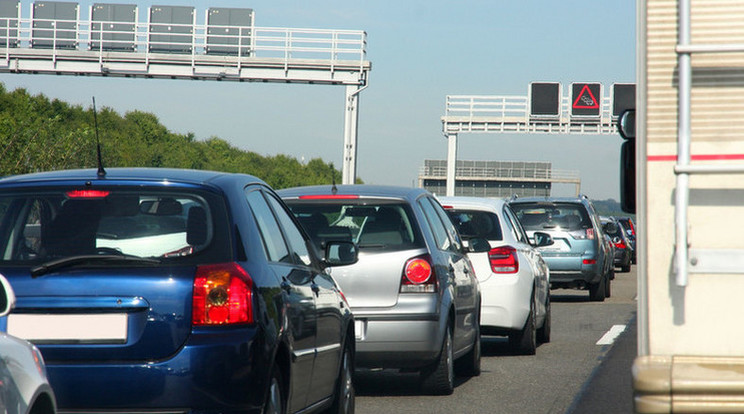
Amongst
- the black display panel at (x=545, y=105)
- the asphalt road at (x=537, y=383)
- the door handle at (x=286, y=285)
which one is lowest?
the asphalt road at (x=537, y=383)

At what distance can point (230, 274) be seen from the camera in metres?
5.89

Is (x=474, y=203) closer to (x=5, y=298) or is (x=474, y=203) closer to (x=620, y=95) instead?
(x=5, y=298)

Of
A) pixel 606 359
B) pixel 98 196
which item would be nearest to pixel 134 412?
pixel 98 196

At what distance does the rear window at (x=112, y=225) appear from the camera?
6.05 metres

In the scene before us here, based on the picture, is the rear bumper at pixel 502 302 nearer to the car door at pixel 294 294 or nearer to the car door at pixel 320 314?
the car door at pixel 320 314

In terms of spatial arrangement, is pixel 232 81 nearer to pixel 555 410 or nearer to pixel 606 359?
pixel 606 359

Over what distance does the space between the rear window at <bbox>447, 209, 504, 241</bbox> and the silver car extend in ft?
10.9

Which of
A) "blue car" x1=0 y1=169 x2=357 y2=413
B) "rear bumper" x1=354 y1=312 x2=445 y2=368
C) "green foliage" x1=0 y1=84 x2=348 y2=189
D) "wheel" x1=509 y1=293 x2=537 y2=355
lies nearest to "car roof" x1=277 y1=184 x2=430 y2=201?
"rear bumper" x1=354 y1=312 x2=445 y2=368

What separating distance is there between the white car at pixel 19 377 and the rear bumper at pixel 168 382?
0.70 m

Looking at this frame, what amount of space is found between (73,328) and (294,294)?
51.5 inches

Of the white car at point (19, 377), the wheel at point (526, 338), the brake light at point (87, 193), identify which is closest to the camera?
the white car at point (19, 377)

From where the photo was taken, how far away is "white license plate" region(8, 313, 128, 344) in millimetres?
5715

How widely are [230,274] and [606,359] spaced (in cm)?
798

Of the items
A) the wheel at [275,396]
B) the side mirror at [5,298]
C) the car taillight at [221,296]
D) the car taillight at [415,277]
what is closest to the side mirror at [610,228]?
the car taillight at [415,277]
